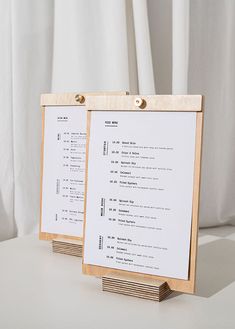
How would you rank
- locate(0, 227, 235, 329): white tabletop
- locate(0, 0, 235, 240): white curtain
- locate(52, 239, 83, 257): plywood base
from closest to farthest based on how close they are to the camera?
locate(0, 227, 235, 329): white tabletop < locate(52, 239, 83, 257): plywood base < locate(0, 0, 235, 240): white curtain

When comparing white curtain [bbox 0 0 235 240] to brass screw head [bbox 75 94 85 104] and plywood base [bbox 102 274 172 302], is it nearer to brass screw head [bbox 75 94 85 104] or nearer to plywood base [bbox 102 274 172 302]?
brass screw head [bbox 75 94 85 104]

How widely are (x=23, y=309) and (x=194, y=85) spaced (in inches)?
34.1

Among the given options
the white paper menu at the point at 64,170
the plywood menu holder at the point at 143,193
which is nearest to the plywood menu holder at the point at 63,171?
the white paper menu at the point at 64,170

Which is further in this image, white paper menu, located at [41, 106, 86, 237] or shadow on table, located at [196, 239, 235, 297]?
white paper menu, located at [41, 106, 86, 237]

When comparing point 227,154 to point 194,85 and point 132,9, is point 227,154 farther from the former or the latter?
point 132,9

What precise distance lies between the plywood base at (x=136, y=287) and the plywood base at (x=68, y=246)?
19cm

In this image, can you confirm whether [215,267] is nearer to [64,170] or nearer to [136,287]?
[136,287]

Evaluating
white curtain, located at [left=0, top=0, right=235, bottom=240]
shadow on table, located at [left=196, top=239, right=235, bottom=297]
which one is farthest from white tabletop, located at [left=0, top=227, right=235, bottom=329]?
white curtain, located at [left=0, top=0, right=235, bottom=240]

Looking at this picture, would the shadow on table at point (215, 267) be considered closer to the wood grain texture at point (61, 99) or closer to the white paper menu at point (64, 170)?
the white paper menu at point (64, 170)

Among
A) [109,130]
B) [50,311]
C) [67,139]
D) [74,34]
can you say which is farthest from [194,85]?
[50,311]

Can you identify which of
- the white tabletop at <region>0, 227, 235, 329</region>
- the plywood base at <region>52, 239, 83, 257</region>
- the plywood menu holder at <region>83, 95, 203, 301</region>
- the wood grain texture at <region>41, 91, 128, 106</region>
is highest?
the wood grain texture at <region>41, 91, 128, 106</region>

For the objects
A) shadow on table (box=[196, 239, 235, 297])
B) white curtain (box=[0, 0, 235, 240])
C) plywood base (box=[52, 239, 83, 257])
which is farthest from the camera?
white curtain (box=[0, 0, 235, 240])

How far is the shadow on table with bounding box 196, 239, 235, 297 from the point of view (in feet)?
2.64

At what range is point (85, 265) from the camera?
806mm
